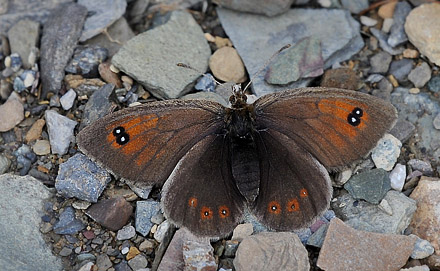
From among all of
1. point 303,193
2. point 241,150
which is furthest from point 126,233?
point 303,193

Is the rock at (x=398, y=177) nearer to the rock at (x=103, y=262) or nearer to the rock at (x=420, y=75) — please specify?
the rock at (x=420, y=75)

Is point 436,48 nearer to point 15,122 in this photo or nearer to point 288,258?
point 288,258

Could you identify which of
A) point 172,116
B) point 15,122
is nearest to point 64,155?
point 15,122

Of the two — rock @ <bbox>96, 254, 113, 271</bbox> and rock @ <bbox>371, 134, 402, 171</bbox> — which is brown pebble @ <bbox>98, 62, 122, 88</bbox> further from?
rock @ <bbox>371, 134, 402, 171</bbox>

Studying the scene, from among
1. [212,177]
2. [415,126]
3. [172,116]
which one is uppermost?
[172,116]

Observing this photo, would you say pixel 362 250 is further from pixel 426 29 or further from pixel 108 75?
pixel 108 75

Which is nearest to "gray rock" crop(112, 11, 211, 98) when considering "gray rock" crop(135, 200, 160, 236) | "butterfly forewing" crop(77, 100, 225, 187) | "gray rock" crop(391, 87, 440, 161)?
"butterfly forewing" crop(77, 100, 225, 187)
